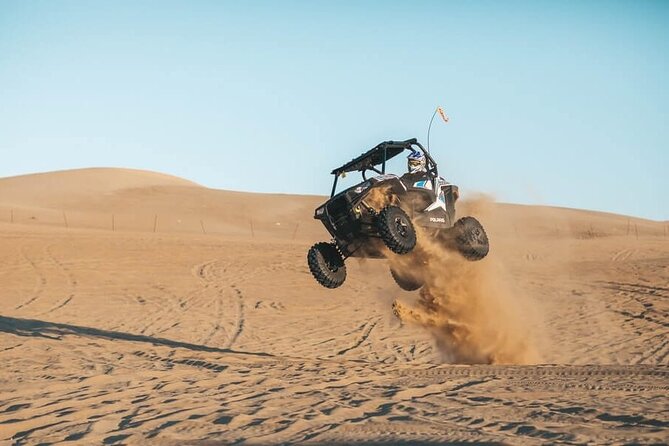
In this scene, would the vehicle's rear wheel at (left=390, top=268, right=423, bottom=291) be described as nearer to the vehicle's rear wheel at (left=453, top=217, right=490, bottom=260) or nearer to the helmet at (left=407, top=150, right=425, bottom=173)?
the vehicle's rear wheel at (left=453, top=217, right=490, bottom=260)

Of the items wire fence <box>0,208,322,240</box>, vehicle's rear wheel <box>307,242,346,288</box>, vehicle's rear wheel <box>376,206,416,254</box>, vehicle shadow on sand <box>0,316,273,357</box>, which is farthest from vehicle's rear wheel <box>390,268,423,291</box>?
wire fence <box>0,208,322,240</box>

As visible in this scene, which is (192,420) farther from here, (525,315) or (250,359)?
(525,315)

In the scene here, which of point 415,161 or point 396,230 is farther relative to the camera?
point 415,161

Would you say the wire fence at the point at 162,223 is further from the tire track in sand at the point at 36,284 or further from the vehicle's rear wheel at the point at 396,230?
the vehicle's rear wheel at the point at 396,230

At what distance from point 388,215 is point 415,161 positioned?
1.26 meters

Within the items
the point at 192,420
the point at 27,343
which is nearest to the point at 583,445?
the point at 192,420

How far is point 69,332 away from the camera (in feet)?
48.9

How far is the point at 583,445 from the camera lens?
19.1ft

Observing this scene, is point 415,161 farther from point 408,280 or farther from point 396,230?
point 408,280

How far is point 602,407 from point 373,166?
18.3 feet

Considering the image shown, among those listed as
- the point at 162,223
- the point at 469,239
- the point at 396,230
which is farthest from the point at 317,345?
the point at 162,223

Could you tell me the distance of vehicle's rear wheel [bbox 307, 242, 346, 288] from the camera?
40.0ft

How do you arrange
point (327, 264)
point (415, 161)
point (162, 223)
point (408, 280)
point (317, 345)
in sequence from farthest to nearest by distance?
1. point (162, 223)
2. point (317, 345)
3. point (408, 280)
4. point (327, 264)
5. point (415, 161)

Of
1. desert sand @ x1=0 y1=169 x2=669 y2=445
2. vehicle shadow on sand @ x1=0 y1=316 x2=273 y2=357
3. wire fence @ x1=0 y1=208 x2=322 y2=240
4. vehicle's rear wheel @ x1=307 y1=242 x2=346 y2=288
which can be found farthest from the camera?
wire fence @ x1=0 y1=208 x2=322 y2=240
